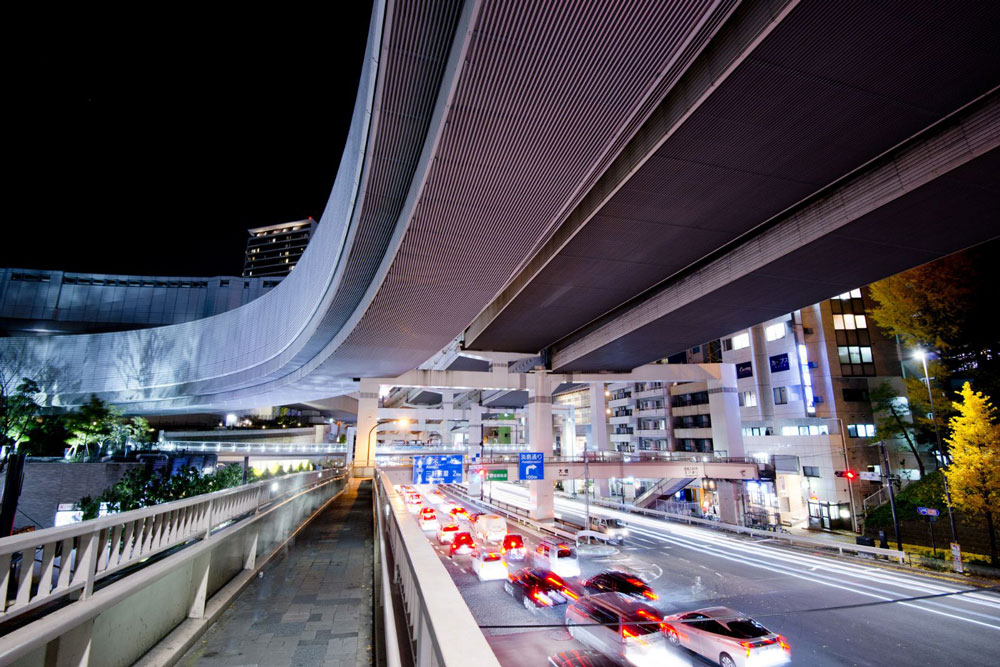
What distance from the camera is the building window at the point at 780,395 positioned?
41188 mm

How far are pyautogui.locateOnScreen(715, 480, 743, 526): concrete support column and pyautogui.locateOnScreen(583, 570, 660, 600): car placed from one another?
22.9 metres

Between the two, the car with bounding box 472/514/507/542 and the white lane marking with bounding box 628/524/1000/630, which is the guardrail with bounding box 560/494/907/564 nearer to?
the white lane marking with bounding box 628/524/1000/630

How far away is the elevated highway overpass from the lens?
7.98 meters

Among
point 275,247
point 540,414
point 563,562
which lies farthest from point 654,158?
point 275,247

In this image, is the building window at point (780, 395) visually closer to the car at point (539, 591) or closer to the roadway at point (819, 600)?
the roadway at point (819, 600)

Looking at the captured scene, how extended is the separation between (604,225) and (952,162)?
8951 millimetres

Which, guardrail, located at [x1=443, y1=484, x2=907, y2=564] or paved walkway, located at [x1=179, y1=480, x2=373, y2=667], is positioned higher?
paved walkway, located at [x1=179, y1=480, x2=373, y2=667]

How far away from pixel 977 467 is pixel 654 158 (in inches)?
909

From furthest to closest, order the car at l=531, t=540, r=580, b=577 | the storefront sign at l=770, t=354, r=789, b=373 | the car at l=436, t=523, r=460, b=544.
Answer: the storefront sign at l=770, t=354, r=789, b=373 < the car at l=436, t=523, r=460, b=544 < the car at l=531, t=540, r=580, b=577

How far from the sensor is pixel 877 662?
11.7 metres

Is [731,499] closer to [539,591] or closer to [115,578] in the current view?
[539,591]

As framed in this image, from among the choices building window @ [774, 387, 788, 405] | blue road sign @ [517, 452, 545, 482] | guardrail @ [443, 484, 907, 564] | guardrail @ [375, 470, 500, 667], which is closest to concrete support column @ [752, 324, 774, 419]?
building window @ [774, 387, 788, 405]

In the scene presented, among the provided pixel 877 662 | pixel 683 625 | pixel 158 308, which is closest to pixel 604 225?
pixel 683 625

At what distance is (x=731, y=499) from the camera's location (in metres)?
36.4
